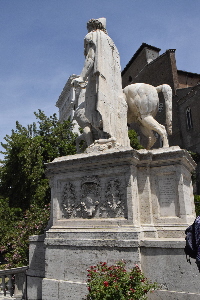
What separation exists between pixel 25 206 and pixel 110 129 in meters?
11.9

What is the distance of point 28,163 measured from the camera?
15.9 m

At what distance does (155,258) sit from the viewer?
4.73 metres

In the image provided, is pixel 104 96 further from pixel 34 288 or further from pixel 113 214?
pixel 34 288

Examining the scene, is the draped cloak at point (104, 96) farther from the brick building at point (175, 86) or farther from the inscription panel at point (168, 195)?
the brick building at point (175, 86)

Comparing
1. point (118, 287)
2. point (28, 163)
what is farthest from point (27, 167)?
point (118, 287)

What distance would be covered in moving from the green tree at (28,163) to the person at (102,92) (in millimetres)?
9548

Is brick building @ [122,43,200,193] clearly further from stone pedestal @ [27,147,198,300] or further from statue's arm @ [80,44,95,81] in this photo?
stone pedestal @ [27,147,198,300]

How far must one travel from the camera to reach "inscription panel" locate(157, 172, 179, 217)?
17.8 feet

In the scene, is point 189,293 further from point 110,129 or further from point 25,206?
point 25,206

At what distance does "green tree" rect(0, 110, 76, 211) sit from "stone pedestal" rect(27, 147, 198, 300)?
382 inches

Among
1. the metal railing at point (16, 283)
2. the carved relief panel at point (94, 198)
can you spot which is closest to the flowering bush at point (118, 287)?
the carved relief panel at point (94, 198)

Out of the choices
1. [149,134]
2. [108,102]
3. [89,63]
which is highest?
[89,63]

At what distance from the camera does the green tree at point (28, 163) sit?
52.0 feet

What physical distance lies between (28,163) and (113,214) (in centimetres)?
1141
